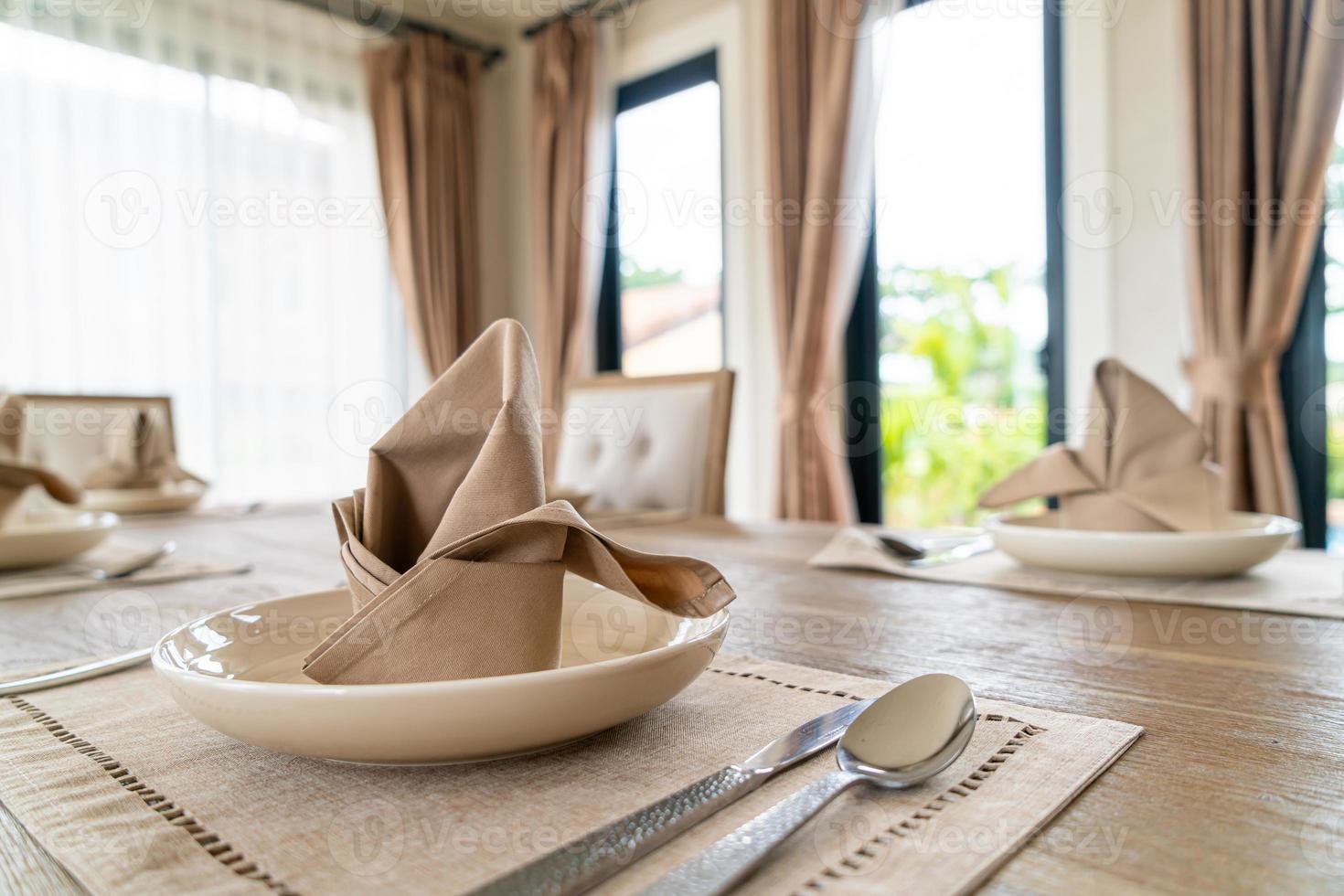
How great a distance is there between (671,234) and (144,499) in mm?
2728

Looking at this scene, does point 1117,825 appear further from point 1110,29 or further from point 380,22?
point 380,22

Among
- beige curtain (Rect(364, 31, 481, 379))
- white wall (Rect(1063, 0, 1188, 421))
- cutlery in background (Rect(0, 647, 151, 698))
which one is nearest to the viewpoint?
cutlery in background (Rect(0, 647, 151, 698))

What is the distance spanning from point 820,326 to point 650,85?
160 centimetres

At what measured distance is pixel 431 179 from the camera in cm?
440

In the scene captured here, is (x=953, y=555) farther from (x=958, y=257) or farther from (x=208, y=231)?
(x=208, y=231)

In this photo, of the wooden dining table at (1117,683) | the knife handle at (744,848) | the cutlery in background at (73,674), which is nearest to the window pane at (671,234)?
the wooden dining table at (1117,683)

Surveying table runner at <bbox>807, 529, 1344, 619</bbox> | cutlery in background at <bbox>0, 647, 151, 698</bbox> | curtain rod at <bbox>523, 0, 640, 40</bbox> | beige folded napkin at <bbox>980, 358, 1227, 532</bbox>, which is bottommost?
table runner at <bbox>807, 529, 1344, 619</bbox>

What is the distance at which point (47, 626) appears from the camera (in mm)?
814

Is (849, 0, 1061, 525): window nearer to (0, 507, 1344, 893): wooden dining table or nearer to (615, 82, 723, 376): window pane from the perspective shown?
(615, 82, 723, 376): window pane

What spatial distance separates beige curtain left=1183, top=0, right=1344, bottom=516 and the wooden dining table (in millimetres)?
1798

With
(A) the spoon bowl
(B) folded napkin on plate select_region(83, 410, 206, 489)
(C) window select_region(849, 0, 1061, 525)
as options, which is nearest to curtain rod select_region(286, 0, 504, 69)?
(C) window select_region(849, 0, 1061, 525)

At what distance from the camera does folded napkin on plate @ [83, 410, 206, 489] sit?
6.47ft

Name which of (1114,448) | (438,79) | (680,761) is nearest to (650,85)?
(438,79)

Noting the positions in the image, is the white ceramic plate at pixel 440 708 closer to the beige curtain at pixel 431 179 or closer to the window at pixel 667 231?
the window at pixel 667 231
